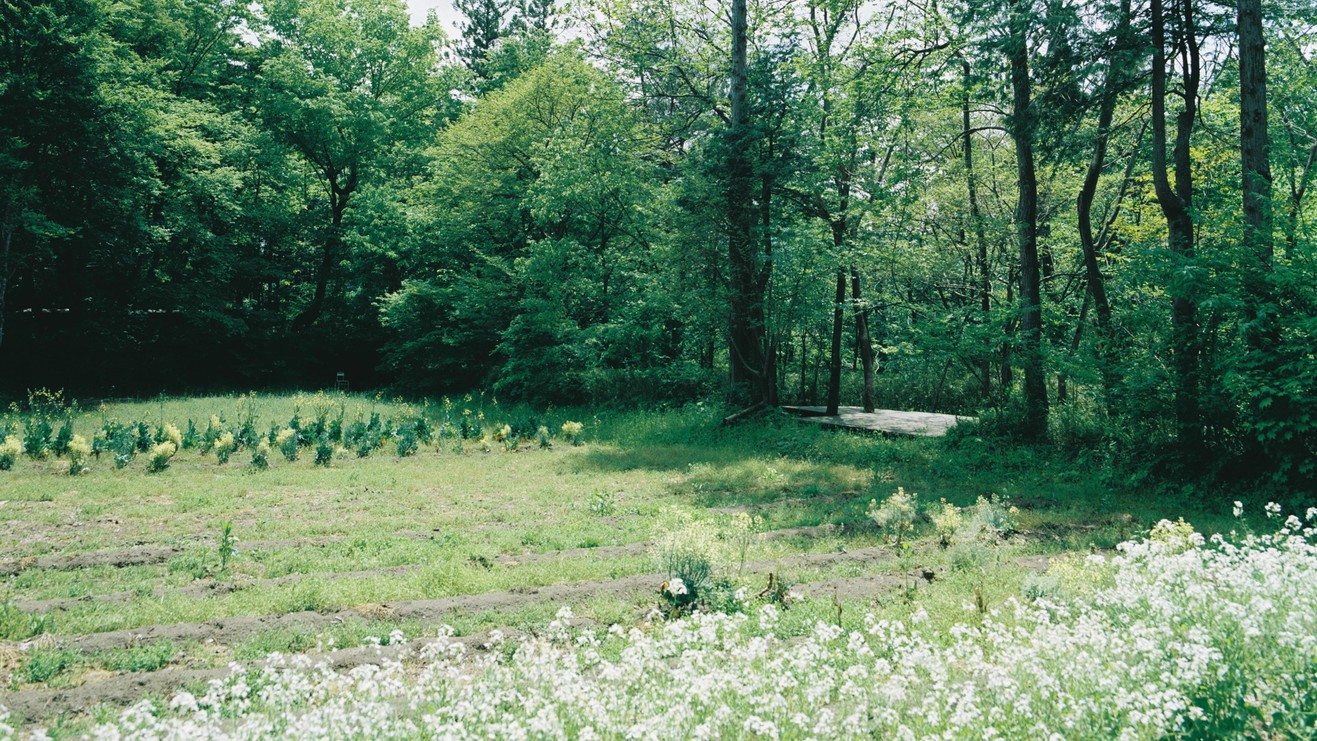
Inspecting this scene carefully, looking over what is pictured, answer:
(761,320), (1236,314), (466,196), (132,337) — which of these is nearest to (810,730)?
(1236,314)

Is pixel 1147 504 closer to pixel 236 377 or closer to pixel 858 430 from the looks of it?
pixel 858 430

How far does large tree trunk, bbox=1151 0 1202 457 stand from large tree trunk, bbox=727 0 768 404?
23.9 ft

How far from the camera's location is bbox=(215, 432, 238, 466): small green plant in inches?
436

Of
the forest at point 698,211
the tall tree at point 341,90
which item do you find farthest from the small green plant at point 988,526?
the tall tree at point 341,90

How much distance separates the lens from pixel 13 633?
445 cm

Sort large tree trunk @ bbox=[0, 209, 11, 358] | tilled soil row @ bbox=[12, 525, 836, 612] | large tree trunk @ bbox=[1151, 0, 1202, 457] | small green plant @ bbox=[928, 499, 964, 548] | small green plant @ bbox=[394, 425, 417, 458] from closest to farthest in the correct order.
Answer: tilled soil row @ bbox=[12, 525, 836, 612] → small green plant @ bbox=[928, 499, 964, 548] → large tree trunk @ bbox=[1151, 0, 1202, 457] → small green plant @ bbox=[394, 425, 417, 458] → large tree trunk @ bbox=[0, 209, 11, 358]

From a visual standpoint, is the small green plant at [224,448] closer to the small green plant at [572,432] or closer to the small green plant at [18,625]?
the small green plant at [572,432]

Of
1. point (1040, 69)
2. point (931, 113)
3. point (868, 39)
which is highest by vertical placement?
point (868, 39)

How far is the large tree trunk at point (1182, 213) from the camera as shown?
9031 mm

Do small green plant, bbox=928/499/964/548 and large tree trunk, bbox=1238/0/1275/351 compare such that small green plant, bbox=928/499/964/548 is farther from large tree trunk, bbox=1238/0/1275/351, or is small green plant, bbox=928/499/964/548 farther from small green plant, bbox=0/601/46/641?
small green plant, bbox=0/601/46/641

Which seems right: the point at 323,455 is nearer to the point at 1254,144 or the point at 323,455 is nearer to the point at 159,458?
the point at 159,458

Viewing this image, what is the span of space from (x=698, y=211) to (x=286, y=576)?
11.5 metres

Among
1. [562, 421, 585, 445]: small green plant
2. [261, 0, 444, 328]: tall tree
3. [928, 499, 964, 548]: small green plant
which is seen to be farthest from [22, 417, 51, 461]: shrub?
[261, 0, 444, 328]: tall tree

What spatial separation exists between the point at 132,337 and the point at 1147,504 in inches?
1111
